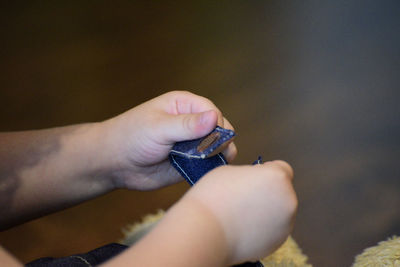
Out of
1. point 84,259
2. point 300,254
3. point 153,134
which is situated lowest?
point 300,254

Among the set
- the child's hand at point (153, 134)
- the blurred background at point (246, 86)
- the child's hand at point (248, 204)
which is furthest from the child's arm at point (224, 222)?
the blurred background at point (246, 86)

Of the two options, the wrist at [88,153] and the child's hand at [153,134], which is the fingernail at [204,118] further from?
the wrist at [88,153]

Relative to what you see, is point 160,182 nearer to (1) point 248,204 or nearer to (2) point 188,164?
(2) point 188,164

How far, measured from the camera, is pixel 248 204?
52 cm

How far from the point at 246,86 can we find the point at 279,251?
1.78 ft

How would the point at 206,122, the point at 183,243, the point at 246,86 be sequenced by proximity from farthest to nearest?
the point at 246,86 < the point at 206,122 < the point at 183,243

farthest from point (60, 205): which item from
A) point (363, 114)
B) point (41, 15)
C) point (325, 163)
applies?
point (41, 15)

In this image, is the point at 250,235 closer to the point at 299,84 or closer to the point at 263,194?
the point at 263,194

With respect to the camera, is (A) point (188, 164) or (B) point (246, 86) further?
(B) point (246, 86)

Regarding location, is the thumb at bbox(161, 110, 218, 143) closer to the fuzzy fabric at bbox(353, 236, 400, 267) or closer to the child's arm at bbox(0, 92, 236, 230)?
the child's arm at bbox(0, 92, 236, 230)

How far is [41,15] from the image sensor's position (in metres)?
1.75

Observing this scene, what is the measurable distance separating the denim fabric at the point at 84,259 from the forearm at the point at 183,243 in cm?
18

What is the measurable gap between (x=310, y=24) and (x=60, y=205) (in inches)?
35.6

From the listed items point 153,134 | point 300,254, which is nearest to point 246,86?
point 300,254
